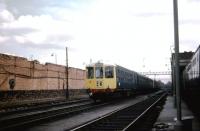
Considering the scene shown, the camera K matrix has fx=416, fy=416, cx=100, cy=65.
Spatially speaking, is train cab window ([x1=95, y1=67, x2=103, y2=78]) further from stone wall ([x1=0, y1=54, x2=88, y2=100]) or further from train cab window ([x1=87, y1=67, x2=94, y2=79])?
stone wall ([x1=0, y1=54, x2=88, y2=100])

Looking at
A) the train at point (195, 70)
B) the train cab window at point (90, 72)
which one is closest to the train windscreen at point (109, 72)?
the train cab window at point (90, 72)

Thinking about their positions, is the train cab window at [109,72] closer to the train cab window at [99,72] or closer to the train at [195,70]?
the train cab window at [99,72]

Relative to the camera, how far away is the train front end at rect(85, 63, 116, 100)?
33281mm

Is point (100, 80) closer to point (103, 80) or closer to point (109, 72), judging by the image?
point (103, 80)

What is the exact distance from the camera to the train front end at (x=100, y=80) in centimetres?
3328

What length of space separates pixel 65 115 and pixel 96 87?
12773mm

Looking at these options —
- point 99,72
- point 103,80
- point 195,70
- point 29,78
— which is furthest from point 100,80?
point 195,70

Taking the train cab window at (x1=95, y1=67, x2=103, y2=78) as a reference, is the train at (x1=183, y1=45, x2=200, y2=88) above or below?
below

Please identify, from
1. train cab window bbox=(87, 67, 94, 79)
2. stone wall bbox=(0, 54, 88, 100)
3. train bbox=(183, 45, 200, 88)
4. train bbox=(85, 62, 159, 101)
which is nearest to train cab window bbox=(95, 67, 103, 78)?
train bbox=(85, 62, 159, 101)

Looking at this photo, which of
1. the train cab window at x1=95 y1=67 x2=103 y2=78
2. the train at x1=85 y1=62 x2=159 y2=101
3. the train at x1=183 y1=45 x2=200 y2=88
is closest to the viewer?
the train at x1=183 y1=45 x2=200 y2=88

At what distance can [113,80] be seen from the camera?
110 feet

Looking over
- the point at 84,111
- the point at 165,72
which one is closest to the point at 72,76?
the point at 84,111

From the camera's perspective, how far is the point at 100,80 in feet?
111

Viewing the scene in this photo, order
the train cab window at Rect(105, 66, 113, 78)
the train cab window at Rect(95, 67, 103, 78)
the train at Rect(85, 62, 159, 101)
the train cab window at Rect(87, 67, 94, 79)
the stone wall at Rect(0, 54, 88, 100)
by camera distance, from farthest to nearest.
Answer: the stone wall at Rect(0, 54, 88, 100) → the train cab window at Rect(87, 67, 94, 79) → the train cab window at Rect(95, 67, 103, 78) → the train cab window at Rect(105, 66, 113, 78) → the train at Rect(85, 62, 159, 101)
